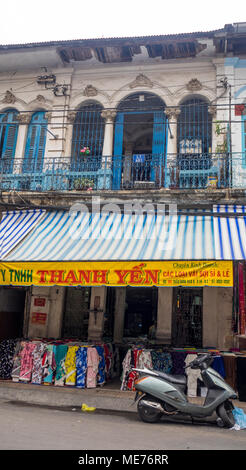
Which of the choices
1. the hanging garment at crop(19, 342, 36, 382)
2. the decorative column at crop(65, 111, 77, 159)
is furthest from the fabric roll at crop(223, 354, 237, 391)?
the decorative column at crop(65, 111, 77, 159)

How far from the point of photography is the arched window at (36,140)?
10831 mm

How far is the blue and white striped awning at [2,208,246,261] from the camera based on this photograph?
23.6 feet

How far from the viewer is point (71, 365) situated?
7.93 meters

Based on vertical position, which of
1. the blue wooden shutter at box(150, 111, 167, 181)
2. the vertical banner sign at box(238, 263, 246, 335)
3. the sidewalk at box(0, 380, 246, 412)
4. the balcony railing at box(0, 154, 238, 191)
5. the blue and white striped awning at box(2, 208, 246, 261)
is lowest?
the sidewalk at box(0, 380, 246, 412)

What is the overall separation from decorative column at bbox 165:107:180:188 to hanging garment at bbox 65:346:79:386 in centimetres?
450

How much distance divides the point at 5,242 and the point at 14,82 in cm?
569

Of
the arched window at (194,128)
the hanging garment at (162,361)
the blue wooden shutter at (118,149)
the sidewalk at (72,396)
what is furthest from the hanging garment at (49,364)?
the arched window at (194,128)

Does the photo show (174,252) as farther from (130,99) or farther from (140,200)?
(130,99)

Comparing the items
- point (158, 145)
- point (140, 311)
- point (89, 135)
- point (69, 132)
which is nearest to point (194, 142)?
point (158, 145)

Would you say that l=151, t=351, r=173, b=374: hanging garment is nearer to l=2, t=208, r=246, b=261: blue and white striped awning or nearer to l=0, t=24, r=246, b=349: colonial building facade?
l=0, t=24, r=246, b=349: colonial building facade

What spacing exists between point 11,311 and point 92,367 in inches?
150

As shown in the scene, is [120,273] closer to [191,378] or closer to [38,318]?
[191,378]

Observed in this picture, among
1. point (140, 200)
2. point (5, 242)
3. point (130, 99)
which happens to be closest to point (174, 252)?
point (140, 200)

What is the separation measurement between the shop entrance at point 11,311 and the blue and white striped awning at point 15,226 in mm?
2005
